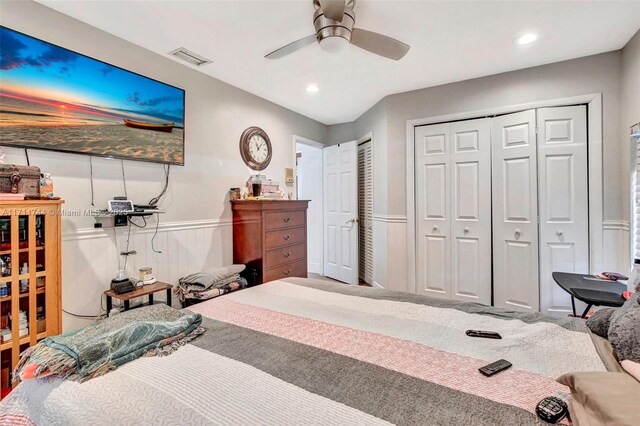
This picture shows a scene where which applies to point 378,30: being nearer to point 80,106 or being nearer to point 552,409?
point 80,106

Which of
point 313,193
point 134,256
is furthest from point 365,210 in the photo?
point 134,256

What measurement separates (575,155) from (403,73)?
5.59 feet

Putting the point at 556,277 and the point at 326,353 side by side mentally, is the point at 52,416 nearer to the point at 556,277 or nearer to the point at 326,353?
the point at 326,353

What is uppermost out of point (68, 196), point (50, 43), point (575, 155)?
point (50, 43)

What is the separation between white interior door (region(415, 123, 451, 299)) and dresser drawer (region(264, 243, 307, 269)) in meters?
1.31

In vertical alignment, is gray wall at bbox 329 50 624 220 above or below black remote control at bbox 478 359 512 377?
above

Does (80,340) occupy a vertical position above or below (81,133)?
below

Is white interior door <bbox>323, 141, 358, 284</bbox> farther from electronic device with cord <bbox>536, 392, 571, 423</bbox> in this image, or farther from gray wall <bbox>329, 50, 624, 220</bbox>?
electronic device with cord <bbox>536, 392, 571, 423</bbox>

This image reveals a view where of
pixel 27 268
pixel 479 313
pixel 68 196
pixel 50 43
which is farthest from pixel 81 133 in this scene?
pixel 479 313

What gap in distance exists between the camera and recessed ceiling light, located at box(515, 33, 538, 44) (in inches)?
88.4

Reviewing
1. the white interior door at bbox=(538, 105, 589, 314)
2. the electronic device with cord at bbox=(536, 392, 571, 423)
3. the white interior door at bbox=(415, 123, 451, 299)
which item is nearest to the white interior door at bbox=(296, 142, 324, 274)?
the white interior door at bbox=(415, 123, 451, 299)

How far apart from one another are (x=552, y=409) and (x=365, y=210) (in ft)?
11.8

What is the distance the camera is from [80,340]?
1.06 m

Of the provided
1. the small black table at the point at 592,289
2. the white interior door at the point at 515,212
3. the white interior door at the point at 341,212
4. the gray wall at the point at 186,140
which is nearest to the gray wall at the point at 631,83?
the white interior door at the point at 515,212
